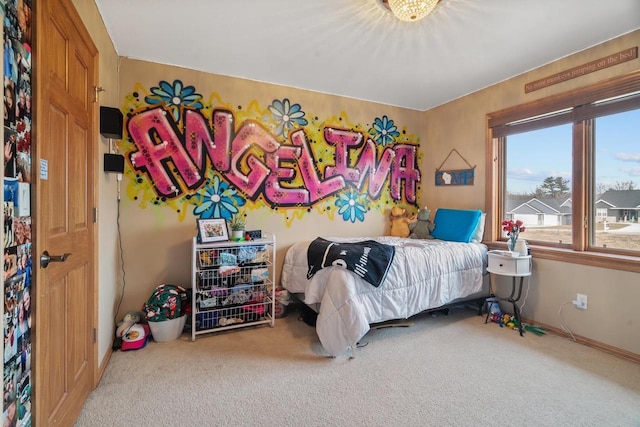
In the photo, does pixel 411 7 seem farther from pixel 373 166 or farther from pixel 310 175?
pixel 373 166

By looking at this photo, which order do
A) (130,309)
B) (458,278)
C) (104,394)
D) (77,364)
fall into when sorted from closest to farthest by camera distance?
(77,364) → (104,394) → (130,309) → (458,278)

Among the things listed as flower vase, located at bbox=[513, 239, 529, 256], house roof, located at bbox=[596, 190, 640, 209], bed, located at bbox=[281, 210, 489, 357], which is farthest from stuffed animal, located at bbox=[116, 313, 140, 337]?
house roof, located at bbox=[596, 190, 640, 209]

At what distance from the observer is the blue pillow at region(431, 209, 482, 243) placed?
3300 mm

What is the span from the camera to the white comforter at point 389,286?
2273 mm

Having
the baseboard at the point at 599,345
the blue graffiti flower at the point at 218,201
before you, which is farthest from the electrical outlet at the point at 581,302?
the blue graffiti flower at the point at 218,201

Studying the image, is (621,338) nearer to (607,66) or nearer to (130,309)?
(607,66)

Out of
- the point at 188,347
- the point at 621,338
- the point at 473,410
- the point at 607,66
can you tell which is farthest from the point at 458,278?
the point at 188,347

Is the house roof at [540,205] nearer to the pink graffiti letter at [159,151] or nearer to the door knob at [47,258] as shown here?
the pink graffiti letter at [159,151]

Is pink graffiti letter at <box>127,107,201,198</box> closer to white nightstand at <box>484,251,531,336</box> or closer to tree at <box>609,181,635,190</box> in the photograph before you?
white nightstand at <box>484,251,531,336</box>

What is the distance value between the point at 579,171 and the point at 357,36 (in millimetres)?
2264

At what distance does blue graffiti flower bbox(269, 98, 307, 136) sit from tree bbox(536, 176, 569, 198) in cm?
259

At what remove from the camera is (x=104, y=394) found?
184 cm

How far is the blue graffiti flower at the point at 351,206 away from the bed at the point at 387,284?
561 millimetres

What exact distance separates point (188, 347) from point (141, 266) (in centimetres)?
90
